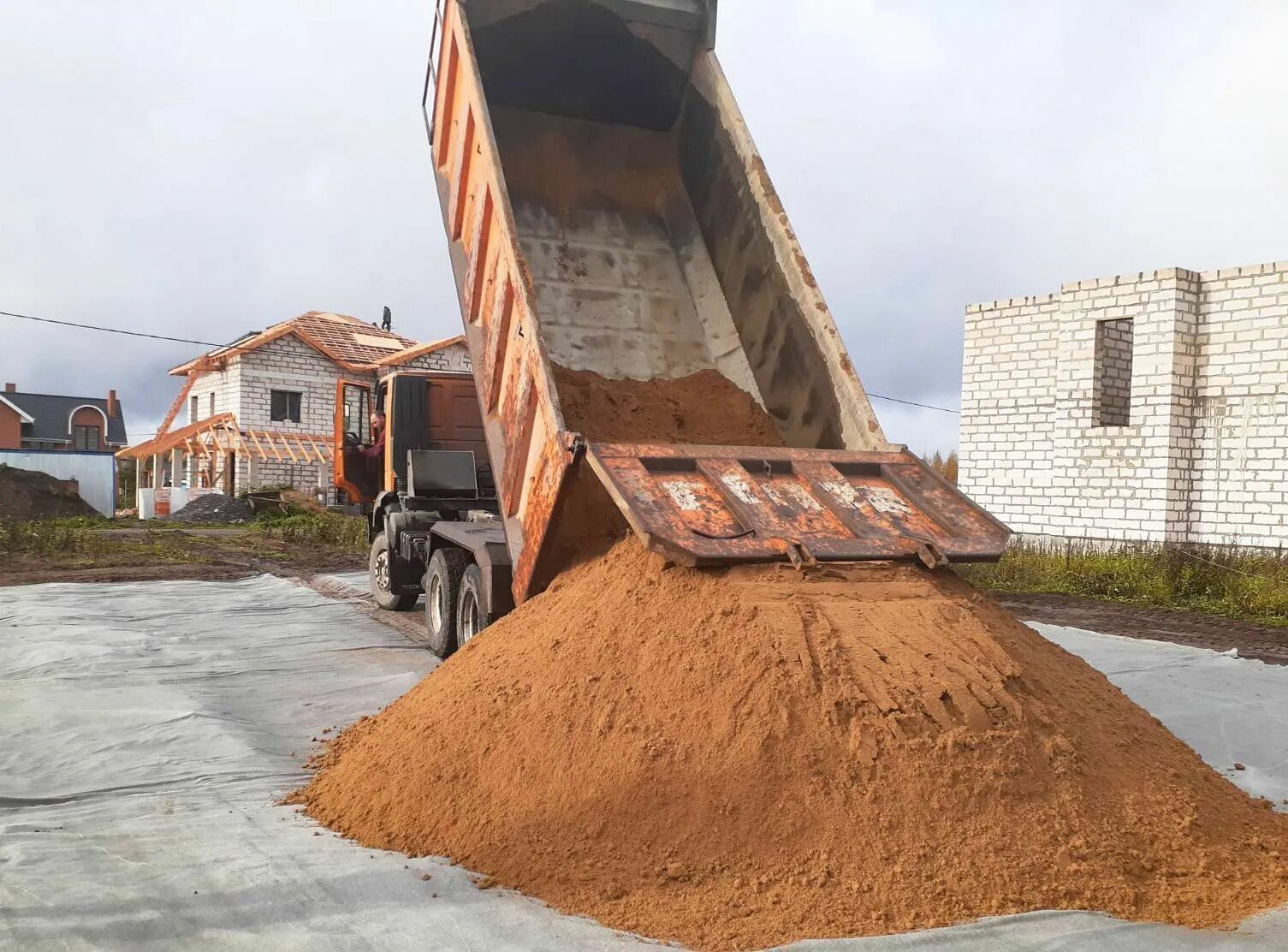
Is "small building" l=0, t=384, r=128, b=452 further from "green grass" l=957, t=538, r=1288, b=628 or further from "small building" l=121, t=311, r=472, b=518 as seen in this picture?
"green grass" l=957, t=538, r=1288, b=628

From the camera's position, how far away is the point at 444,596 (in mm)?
7711

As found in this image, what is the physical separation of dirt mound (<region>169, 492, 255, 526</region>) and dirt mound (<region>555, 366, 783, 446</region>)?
23786 mm

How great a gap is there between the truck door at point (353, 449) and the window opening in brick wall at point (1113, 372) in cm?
990

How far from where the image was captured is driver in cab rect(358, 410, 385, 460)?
35.0 ft

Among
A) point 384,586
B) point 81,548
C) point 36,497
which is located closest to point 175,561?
point 81,548

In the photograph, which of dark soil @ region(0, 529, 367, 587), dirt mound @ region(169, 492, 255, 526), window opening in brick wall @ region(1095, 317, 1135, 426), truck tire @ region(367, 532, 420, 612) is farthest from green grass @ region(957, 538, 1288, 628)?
dirt mound @ region(169, 492, 255, 526)

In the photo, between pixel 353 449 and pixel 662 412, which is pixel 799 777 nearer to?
pixel 662 412

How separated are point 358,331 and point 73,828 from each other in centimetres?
3322

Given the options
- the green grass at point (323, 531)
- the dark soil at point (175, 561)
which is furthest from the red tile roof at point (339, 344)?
the dark soil at point (175, 561)

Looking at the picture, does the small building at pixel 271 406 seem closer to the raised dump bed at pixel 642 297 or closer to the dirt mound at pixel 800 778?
the raised dump bed at pixel 642 297

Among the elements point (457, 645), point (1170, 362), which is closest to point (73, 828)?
point (457, 645)

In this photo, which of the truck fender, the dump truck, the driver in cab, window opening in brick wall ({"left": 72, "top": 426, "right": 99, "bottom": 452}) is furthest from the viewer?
window opening in brick wall ({"left": 72, "top": 426, "right": 99, "bottom": 452})

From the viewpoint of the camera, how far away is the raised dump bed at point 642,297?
480 cm

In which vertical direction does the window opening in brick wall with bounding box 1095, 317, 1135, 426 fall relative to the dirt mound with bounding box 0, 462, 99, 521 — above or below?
above
